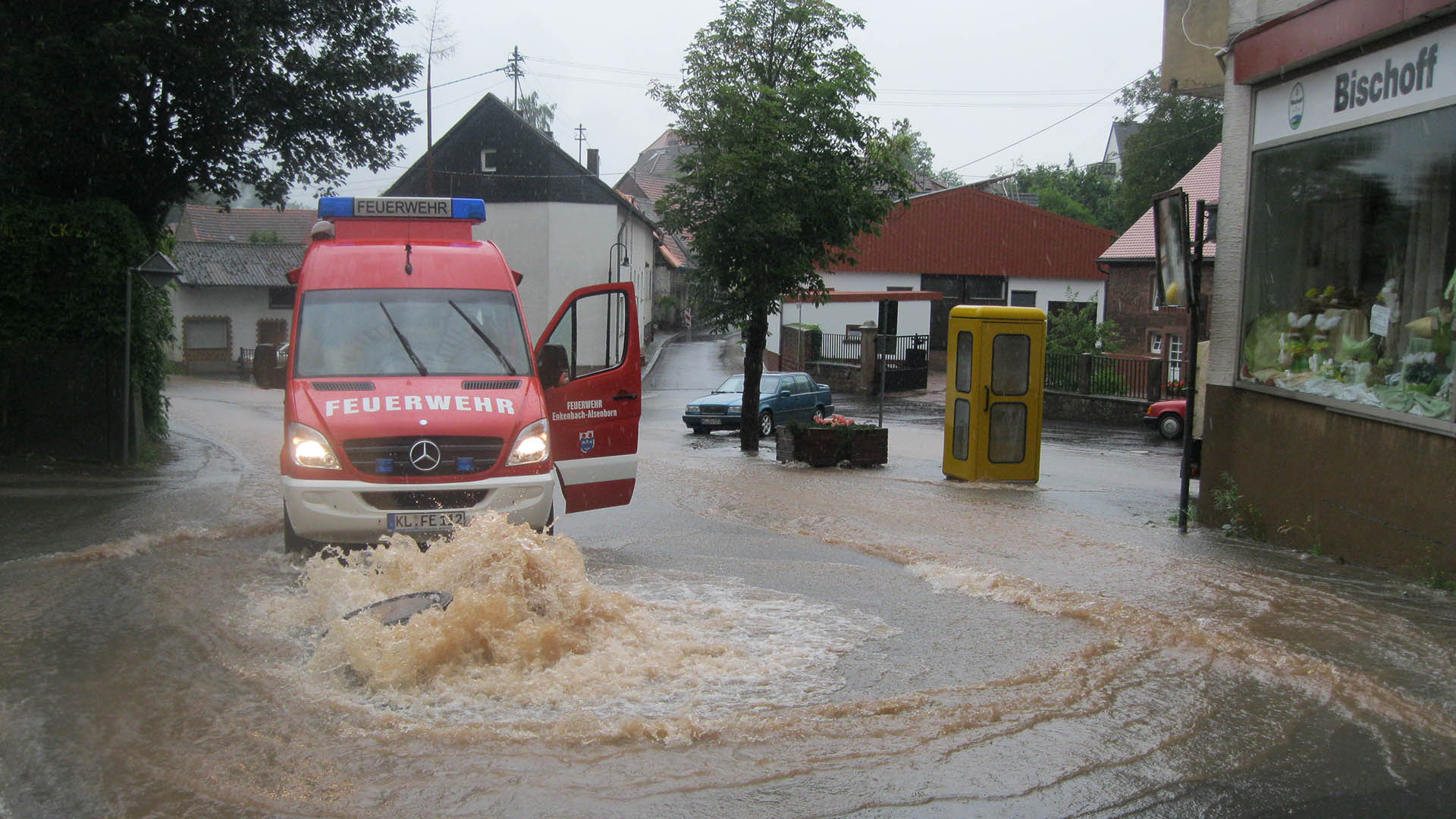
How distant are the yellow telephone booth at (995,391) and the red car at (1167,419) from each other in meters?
12.3

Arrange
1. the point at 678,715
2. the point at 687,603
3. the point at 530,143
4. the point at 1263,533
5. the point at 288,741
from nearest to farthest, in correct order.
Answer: the point at 288,741
the point at 678,715
the point at 687,603
the point at 1263,533
the point at 530,143

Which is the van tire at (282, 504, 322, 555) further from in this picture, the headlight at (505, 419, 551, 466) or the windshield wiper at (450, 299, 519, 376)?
the windshield wiper at (450, 299, 519, 376)

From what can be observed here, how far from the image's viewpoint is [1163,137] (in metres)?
60.7

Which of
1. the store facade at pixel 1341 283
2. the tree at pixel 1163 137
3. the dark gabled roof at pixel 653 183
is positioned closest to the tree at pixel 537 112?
the dark gabled roof at pixel 653 183

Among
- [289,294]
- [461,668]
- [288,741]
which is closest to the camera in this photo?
[288,741]

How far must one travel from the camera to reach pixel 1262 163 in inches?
429

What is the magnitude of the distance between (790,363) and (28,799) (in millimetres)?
40036

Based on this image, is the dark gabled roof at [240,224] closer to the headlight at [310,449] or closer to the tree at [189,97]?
the tree at [189,97]

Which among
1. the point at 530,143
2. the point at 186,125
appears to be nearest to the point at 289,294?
the point at 530,143

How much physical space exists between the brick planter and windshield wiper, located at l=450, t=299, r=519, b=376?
10.1 m

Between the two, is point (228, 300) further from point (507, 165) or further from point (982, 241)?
point (982, 241)

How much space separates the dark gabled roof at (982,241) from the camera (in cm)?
5228

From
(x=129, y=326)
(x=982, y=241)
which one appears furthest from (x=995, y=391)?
(x=982, y=241)

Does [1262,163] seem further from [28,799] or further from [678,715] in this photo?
[28,799]
